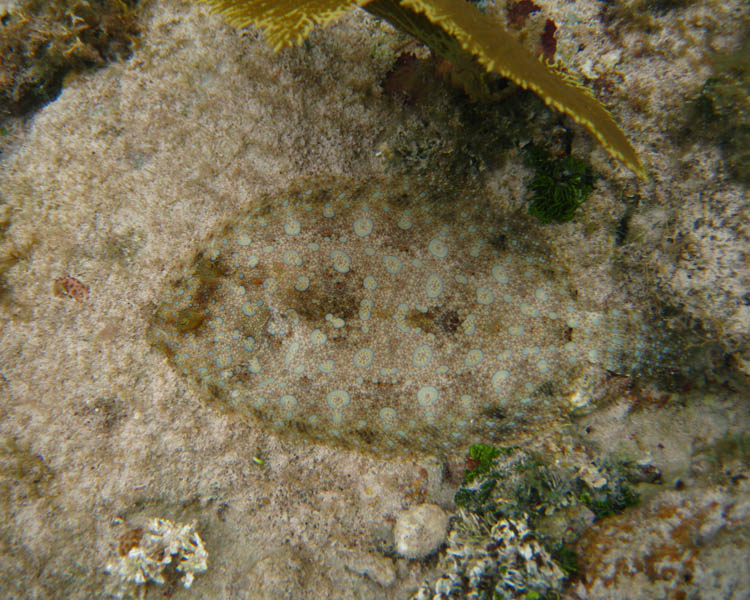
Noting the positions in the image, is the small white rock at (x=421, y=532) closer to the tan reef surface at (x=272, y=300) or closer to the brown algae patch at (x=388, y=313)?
the tan reef surface at (x=272, y=300)

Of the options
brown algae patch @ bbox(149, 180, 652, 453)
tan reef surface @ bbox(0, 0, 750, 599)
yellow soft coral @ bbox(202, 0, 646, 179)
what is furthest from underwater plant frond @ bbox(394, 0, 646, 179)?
brown algae patch @ bbox(149, 180, 652, 453)

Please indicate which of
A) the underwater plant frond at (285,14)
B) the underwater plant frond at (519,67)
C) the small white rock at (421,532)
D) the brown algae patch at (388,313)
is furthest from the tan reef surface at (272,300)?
the underwater plant frond at (285,14)

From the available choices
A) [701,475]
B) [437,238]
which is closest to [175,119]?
[437,238]

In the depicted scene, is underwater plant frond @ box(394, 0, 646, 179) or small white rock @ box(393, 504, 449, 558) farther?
small white rock @ box(393, 504, 449, 558)

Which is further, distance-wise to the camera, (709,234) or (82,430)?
(82,430)

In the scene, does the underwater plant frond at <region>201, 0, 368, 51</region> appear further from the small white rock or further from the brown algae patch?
the small white rock

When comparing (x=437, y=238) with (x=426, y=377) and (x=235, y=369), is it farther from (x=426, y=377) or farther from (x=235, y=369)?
(x=235, y=369)
